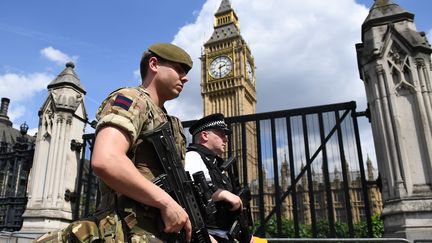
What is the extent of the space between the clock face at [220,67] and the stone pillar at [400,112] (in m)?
Result: 60.7

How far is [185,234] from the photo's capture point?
154 cm

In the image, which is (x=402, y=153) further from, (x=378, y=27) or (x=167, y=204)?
(x=167, y=204)

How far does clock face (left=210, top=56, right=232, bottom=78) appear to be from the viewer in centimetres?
6688

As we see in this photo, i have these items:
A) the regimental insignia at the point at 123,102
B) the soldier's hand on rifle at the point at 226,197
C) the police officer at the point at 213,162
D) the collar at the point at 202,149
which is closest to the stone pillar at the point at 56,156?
the police officer at the point at 213,162

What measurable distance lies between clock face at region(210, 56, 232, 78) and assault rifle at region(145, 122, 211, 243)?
65418mm

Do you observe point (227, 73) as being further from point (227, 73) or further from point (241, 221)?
point (241, 221)

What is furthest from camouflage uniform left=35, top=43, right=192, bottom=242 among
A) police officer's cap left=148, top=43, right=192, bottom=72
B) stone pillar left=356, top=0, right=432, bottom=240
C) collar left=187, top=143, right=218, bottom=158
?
stone pillar left=356, top=0, right=432, bottom=240

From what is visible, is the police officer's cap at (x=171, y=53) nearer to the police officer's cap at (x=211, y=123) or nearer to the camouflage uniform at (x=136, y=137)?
the camouflage uniform at (x=136, y=137)

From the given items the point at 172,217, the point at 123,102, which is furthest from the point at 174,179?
the point at 123,102

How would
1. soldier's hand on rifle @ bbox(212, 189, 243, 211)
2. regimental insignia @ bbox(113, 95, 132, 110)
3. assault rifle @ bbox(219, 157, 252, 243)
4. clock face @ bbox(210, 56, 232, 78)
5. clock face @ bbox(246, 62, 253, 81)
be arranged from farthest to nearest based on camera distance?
clock face @ bbox(246, 62, 253, 81), clock face @ bbox(210, 56, 232, 78), assault rifle @ bbox(219, 157, 252, 243), soldier's hand on rifle @ bbox(212, 189, 243, 211), regimental insignia @ bbox(113, 95, 132, 110)

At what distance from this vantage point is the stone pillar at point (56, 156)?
7895 mm

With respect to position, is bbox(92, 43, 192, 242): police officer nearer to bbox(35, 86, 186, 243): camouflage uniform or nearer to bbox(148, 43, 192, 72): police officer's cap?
bbox(35, 86, 186, 243): camouflage uniform

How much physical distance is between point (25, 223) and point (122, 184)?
314 inches

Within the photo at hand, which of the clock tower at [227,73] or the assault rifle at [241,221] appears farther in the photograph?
the clock tower at [227,73]
